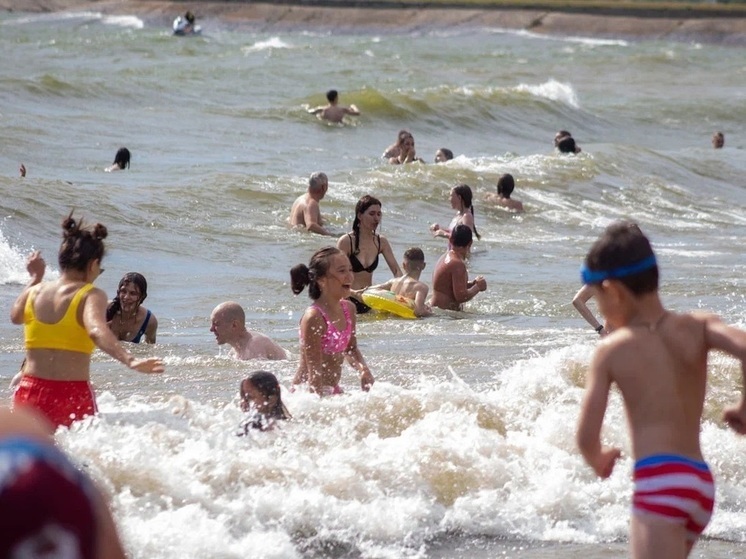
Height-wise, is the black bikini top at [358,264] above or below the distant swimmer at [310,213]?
below

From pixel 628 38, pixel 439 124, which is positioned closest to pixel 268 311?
pixel 439 124

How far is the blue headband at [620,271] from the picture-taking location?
4258 millimetres

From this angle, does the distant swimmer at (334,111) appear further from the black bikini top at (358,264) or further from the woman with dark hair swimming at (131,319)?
the woman with dark hair swimming at (131,319)

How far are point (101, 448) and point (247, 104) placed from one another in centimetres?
2862

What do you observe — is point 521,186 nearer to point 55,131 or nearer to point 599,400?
point 55,131

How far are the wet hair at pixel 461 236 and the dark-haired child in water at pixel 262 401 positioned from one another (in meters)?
5.28

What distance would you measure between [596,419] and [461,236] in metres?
8.41

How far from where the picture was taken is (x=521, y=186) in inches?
915

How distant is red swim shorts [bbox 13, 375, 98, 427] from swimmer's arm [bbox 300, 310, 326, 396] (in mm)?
1549

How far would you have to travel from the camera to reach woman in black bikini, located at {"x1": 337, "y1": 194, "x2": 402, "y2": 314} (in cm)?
1212

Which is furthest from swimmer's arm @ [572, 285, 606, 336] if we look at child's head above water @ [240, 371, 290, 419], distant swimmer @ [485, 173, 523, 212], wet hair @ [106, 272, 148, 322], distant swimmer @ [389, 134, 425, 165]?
distant swimmer @ [389, 134, 425, 165]

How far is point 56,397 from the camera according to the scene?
6.46 metres

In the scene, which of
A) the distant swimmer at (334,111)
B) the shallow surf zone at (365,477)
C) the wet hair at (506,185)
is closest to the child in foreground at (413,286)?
the shallow surf zone at (365,477)

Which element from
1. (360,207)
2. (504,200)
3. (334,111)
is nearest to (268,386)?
(360,207)
